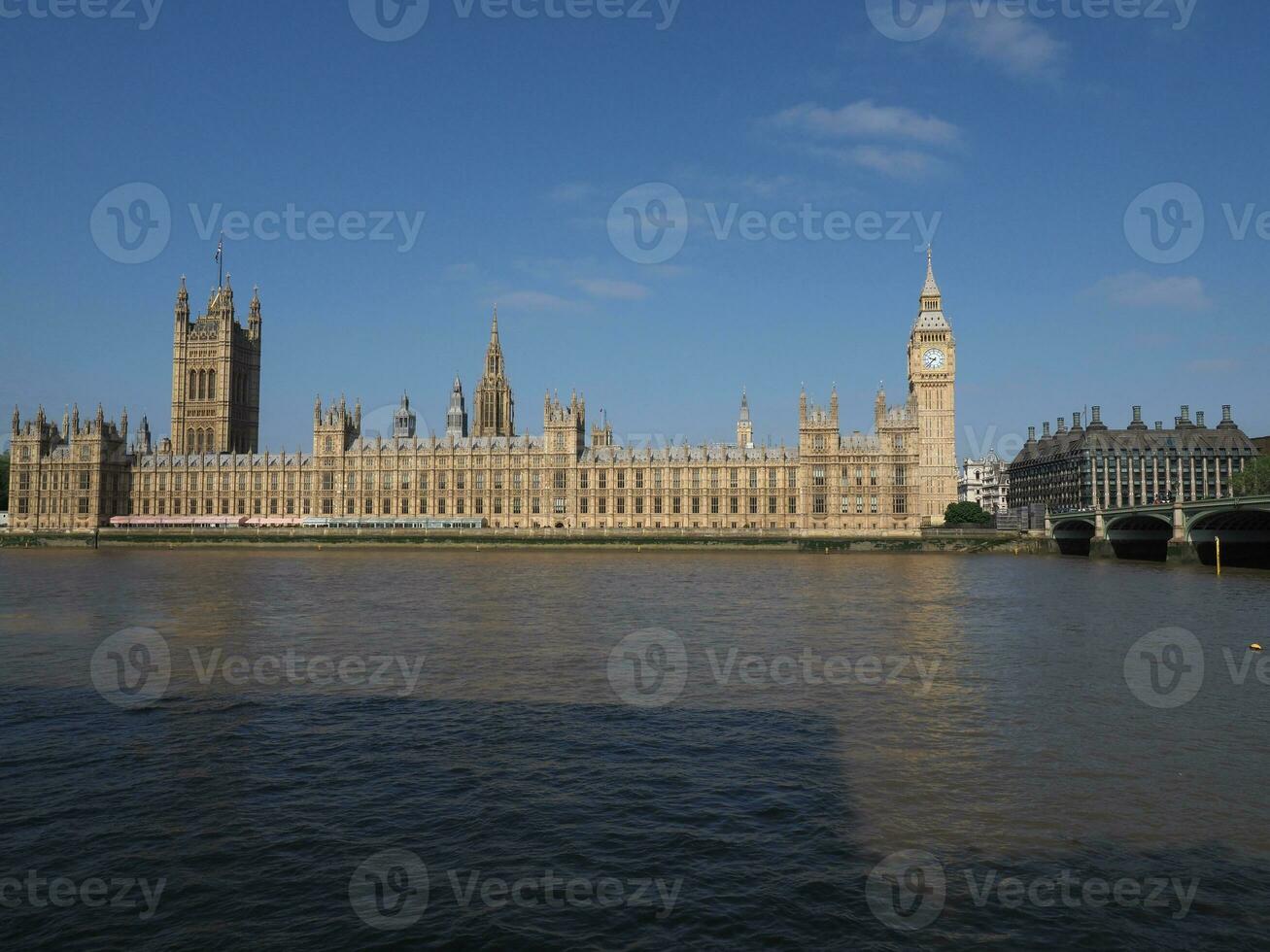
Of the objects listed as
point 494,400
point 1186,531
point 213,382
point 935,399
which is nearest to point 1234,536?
point 1186,531

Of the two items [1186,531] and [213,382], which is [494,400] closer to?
[213,382]

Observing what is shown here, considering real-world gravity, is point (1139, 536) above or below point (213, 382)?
below

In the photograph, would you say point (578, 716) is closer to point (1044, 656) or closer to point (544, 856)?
point (544, 856)

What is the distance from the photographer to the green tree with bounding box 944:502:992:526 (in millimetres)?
131875

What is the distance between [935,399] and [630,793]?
13741 centimetres

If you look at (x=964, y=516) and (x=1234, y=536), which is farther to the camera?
(x=964, y=516)

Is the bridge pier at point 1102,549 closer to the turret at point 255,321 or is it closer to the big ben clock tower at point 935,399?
the big ben clock tower at point 935,399

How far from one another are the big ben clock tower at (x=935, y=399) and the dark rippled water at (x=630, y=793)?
107937 mm

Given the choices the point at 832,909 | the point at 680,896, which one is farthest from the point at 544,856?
the point at 832,909

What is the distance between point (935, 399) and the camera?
479 feet

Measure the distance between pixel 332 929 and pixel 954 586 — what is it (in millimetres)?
54409

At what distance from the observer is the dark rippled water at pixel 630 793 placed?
41.8ft

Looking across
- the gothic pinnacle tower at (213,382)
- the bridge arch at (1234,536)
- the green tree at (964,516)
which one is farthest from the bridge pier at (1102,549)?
the gothic pinnacle tower at (213,382)

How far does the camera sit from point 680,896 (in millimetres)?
13359
